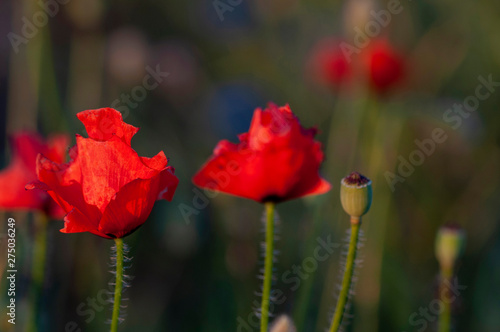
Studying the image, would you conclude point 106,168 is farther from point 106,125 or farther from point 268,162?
point 268,162

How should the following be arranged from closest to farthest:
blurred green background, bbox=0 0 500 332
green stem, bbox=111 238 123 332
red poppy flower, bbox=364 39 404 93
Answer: green stem, bbox=111 238 123 332
blurred green background, bbox=0 0 500 332
red poppy flower, bbox=364 39 404 93

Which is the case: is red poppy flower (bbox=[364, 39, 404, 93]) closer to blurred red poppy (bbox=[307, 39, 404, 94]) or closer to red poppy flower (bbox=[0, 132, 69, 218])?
blurred red poppy (bbox=[307, 39, 404, 94])

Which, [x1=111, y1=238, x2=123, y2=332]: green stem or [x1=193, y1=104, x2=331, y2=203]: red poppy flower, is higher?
[x1=193, y1=104, x2=331, y2=203]: red poppy flower

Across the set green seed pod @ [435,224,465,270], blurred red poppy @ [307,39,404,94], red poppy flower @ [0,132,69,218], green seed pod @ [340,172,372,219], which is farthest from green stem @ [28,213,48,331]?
blurred red poppy @ [307,39,404,94]

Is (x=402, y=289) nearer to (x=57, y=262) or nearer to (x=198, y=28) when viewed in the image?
(x=57, y=262)

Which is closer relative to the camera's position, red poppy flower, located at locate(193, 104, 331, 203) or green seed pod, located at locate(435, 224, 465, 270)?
red poppy flower, located at locate(193, 104, 331, 203)

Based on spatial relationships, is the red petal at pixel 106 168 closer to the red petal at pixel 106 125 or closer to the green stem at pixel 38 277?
the red petal at pixel 106 125

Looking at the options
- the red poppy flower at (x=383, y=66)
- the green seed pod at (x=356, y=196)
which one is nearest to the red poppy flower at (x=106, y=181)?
the green seed pod at (x=356, y=196)

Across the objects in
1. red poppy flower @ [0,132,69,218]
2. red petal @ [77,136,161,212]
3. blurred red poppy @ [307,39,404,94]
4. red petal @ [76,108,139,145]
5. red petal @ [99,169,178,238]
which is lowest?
red poppy flower @ [0,132,69,218]
